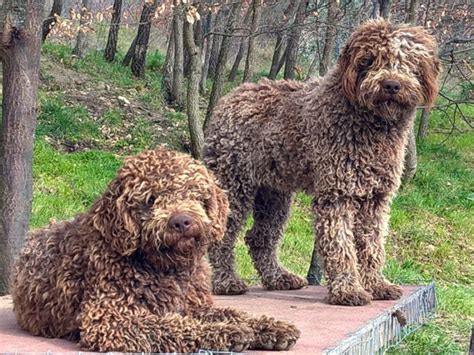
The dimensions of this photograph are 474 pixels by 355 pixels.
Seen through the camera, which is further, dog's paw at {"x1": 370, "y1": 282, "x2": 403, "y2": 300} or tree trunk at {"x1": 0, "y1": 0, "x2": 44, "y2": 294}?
tree trunk at {"x1": 0, "y1": 0, "x2": 44, "y2": 294}

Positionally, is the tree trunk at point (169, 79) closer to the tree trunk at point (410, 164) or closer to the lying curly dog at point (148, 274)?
the tree trunk at point (410, 164)

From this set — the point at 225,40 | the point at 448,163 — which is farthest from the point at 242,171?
the point at 448,163

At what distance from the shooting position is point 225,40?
1530 cm

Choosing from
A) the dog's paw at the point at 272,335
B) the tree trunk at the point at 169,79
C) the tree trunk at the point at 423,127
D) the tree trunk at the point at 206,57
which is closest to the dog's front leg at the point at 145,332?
the dog's paw at the point at 272,335

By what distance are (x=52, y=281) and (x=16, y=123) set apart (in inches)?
100

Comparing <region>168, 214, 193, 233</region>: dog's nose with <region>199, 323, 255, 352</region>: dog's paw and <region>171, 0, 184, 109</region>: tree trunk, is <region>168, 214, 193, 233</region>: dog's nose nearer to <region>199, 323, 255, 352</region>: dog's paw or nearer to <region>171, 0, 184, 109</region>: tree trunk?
<region>199, 323, 255, 352</region>: dog's paw

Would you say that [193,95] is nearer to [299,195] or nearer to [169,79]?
[299,195]

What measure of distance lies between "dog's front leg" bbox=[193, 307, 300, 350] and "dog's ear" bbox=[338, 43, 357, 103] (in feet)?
7.89

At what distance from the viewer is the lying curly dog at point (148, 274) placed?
5.11m

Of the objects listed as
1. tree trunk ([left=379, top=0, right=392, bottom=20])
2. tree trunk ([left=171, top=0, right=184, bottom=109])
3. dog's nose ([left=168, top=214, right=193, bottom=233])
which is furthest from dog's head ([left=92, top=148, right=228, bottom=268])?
tree trunk ([left=171, top=0, right=184, bottom=109])

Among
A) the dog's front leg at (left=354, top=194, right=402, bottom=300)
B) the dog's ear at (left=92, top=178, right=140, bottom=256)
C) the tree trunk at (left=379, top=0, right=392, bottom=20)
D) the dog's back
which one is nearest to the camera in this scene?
the dog's ear at (left=92, top=178, right=140, bottom=256)

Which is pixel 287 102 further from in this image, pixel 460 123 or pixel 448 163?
pixel 460 123

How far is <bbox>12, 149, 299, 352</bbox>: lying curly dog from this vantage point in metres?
5.11

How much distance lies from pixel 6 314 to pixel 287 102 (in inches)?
115
